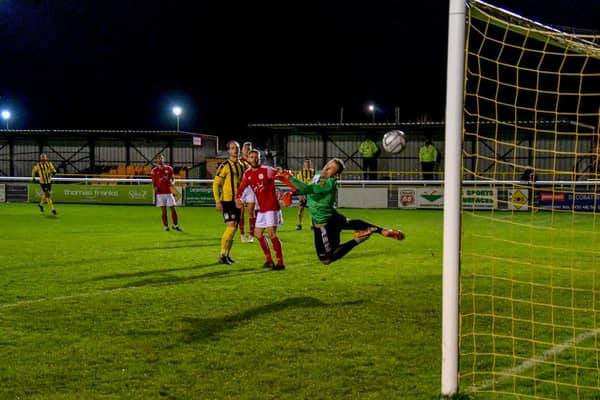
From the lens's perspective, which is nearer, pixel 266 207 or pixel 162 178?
pixel 266 207

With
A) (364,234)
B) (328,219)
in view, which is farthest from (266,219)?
(364,234)

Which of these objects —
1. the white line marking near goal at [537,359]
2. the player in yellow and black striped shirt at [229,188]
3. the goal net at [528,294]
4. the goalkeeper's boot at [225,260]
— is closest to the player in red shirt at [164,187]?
the player in yellow and black striped shirt at [229,188]

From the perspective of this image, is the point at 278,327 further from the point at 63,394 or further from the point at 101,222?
the point at 101,222

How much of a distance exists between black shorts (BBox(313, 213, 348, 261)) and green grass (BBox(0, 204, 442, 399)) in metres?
0.55

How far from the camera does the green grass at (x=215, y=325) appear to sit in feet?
16.4

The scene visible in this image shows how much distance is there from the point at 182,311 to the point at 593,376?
4347 millimetres

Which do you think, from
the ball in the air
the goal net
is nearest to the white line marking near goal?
the goal net

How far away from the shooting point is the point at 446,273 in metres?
4.60

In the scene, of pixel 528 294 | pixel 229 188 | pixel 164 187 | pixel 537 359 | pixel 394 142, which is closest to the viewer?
pixel 537 359

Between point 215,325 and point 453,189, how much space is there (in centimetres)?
331

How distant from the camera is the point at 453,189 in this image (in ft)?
14.9

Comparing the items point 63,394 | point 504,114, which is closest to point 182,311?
point 63,394

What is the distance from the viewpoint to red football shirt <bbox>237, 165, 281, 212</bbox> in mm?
10656

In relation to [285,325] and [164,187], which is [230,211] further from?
[164,187]
